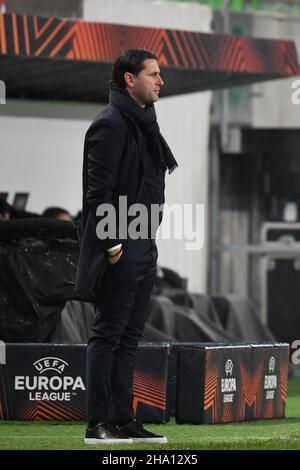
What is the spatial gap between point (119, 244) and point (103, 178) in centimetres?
30

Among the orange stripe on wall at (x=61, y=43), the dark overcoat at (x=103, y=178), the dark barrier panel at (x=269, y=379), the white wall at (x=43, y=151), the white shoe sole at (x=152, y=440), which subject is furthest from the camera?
the white wall at (x=43, y=151)

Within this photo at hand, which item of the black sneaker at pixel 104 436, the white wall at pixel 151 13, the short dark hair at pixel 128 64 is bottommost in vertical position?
the black sneaker at pixel 104 436

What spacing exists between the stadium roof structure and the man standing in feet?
18.9

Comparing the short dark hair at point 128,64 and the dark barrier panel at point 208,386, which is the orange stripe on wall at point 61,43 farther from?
the short dark hair at point 128,64

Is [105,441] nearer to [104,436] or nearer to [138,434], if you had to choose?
[104,436]

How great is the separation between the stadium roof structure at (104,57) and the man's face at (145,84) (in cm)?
572

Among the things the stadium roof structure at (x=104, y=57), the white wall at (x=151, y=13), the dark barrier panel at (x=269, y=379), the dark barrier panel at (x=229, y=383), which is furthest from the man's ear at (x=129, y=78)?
the white wall at (x=151, y=13)

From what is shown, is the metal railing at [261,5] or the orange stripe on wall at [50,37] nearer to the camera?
the orange stripe on wall at [50,37]

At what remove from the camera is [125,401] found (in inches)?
253

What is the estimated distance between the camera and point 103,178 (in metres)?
6.11

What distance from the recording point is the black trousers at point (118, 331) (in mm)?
6230

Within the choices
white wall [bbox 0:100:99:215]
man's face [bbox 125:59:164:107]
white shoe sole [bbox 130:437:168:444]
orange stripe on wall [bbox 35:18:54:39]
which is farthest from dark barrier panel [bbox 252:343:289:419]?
white wall [bbox 0:100:99:215]

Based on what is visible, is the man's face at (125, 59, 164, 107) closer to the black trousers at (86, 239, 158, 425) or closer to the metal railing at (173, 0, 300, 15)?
the black trousers at (86, 239, 158, 425)

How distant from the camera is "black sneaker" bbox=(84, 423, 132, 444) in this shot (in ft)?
20.5
